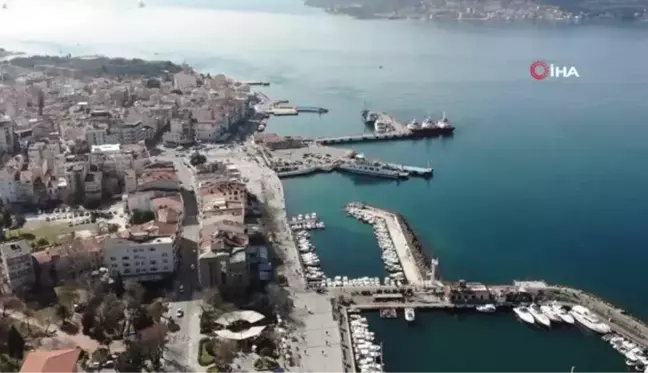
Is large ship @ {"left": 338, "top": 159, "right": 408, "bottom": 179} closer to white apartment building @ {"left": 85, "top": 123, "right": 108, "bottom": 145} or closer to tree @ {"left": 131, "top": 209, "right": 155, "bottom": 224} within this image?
tree @ {"left": 131, "top": 209, "right": 155, "bottom": 224}

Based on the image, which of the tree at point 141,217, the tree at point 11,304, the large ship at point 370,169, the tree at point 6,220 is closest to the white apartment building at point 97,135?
the tree at point 6,220

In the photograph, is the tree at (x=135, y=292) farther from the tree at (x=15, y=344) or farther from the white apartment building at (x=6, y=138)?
the white apartment building at (x=6, y=138)

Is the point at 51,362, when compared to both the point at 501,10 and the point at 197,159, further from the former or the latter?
the point at 501,10

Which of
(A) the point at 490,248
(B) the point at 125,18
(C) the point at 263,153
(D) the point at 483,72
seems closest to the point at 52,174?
(C) the point at 263,153

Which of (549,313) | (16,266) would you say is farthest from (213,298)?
(549,313)

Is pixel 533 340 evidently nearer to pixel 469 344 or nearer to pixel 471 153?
pixel 469 344

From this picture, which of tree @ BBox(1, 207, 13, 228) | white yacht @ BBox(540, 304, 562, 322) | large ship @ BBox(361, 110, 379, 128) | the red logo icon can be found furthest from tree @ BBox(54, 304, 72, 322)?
the red logo icon
